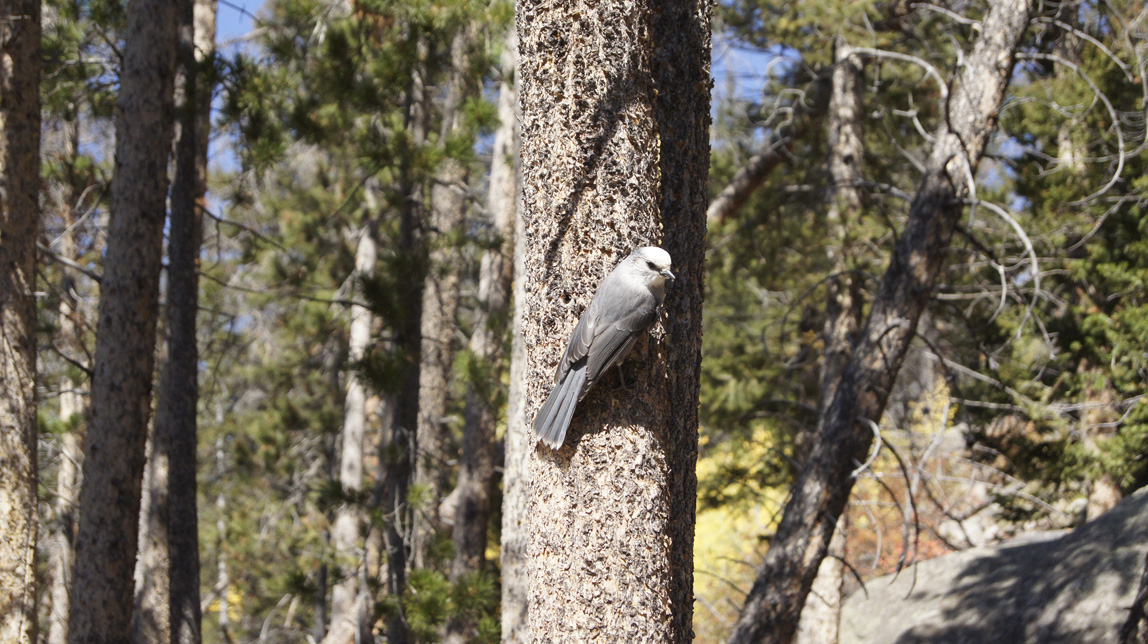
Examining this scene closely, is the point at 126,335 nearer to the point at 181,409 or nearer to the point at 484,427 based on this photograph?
the point at 181,409

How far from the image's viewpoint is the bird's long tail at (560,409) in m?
2.35

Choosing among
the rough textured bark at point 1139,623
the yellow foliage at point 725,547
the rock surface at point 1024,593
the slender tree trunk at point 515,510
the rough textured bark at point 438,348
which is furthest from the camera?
the yellow foliage at point 725,547

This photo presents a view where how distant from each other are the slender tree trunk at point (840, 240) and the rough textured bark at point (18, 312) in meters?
6.35

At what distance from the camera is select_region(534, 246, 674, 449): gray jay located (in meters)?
2.29

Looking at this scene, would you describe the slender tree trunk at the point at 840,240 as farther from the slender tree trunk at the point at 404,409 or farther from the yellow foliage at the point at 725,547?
the slender tree trunk at the point at 404,409

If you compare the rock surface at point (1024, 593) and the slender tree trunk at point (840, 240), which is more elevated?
the slender tree trunk at point (840, 240)

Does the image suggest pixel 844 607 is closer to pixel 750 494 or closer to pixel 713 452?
pixel 750 494

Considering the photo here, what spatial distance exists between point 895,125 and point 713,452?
646 centimetres

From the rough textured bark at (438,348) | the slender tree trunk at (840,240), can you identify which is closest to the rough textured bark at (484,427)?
the rough textured bark at (438,348)

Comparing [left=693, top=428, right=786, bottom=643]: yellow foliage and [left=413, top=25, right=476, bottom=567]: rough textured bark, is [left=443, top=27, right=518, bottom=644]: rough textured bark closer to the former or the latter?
[left=413, top=25, right=476, bottom=567]: rough textured bark

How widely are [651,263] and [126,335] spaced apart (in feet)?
13.9

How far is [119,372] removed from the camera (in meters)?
5.27

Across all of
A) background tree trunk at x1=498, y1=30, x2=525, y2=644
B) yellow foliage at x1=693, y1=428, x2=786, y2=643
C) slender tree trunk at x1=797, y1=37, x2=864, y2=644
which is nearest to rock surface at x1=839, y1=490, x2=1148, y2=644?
slender tree trunk at x1=797, y1=37, x2=864, y2=644

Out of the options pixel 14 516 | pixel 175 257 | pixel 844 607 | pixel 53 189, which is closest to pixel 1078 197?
pixel 844 607
